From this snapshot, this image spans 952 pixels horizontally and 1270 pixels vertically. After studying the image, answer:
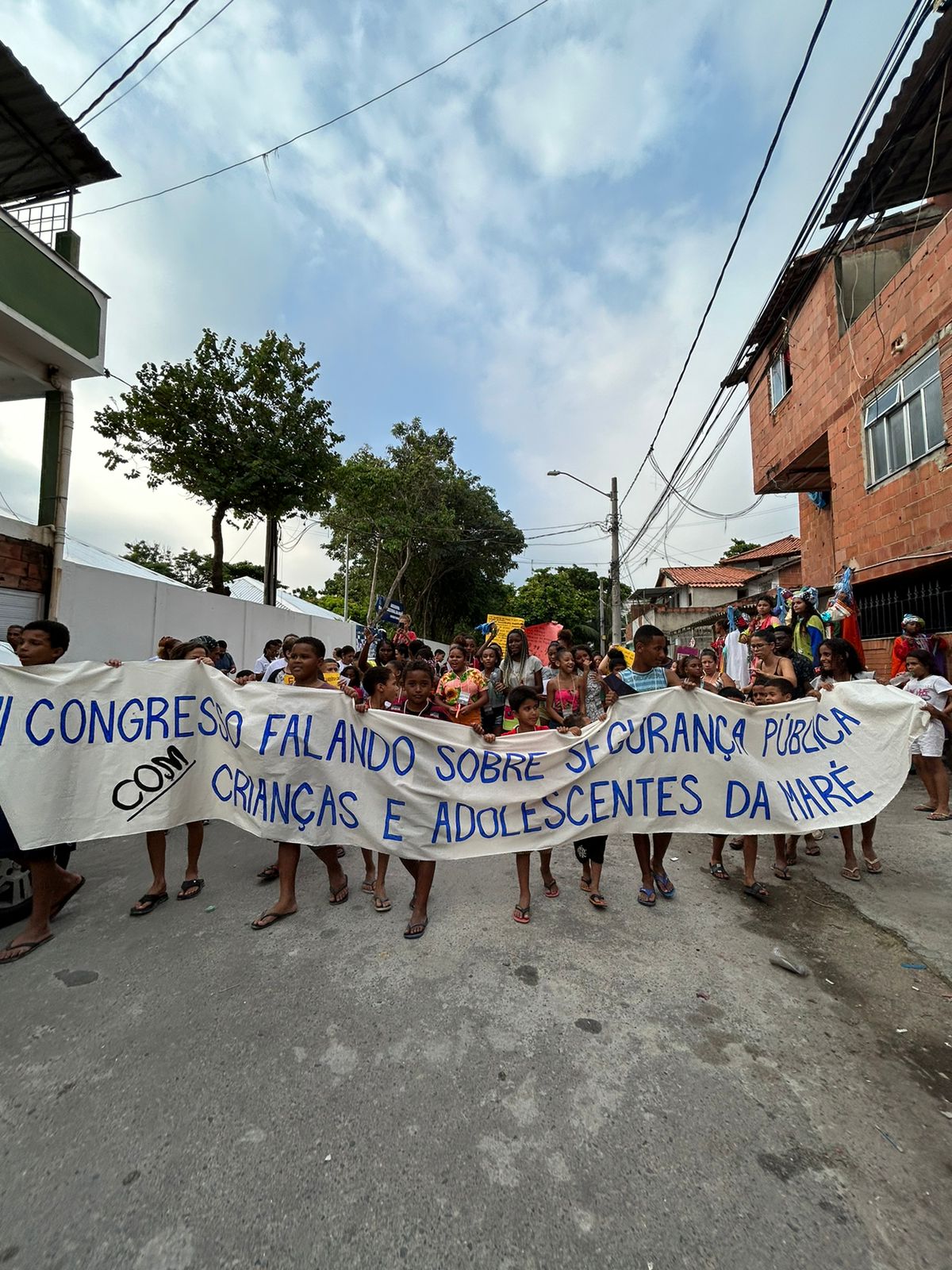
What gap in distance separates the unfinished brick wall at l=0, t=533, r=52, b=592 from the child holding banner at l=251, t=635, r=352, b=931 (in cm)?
688

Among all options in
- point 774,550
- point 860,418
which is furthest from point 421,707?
point 774,550

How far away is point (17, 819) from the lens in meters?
3.15

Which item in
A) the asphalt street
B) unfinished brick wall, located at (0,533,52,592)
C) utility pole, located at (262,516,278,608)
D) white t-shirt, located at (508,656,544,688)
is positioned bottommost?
the asphalt street

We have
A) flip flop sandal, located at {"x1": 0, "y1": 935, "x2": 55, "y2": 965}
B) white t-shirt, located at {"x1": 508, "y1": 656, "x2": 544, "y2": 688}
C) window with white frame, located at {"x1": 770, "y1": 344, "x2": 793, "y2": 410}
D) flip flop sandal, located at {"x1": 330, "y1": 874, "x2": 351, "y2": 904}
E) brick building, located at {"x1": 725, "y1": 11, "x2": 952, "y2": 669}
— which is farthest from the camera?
window with white frame, located at {"x1": 770, "y1": 344, "x2": 793, "y2": 410}

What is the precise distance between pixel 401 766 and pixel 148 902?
185 cm

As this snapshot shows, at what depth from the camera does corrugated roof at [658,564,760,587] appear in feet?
98.2

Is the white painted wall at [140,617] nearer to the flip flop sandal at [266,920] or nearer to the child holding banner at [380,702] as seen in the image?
the child holding banner at [380,702]

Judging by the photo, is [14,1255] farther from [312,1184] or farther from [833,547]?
[833,547]

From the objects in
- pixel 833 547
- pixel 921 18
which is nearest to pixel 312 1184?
pixel 921 18

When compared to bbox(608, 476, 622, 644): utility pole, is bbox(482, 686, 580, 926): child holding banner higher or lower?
lower

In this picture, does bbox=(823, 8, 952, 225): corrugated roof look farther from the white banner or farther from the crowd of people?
the white banner

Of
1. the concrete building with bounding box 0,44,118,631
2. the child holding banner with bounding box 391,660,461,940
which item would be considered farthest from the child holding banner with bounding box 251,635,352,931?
the concrete building with bounding box 0,44,118,631

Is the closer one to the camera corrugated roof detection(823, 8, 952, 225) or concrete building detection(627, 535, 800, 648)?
corrugated roof detection(823, 8, 952, 225)

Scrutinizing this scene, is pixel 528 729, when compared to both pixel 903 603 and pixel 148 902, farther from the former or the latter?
pixel 903 603
